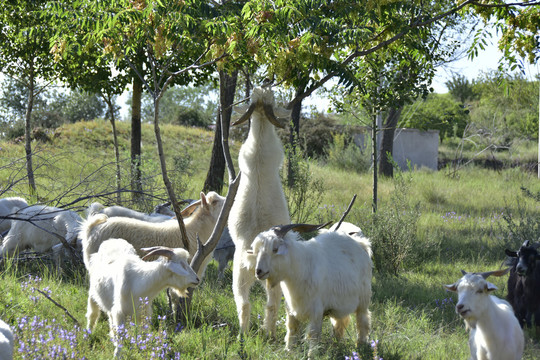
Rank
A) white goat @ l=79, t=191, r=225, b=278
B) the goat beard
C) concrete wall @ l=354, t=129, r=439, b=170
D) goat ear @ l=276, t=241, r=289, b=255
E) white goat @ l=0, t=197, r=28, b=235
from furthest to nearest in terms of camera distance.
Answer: concrete wall @ l=354, t=129, r=439, b=170, white goat @ l=0, t=197, r=28, b=235, white goat @ l=79, t=191, r=225, b=278, the goat beard, goat ear @ l=276, t=241, r=289, b=255

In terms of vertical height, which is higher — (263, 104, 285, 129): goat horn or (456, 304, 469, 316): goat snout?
(263, 104, 285, 129): goat horn

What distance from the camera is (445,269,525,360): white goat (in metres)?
5.10

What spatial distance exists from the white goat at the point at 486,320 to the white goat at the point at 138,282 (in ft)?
7.38

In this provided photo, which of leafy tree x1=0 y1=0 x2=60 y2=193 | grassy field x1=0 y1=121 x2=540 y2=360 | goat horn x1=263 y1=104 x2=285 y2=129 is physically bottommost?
grassy field x1=0 y1=121 x2=540 y2=360

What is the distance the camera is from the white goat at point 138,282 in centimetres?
524

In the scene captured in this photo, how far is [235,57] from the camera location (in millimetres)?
5863

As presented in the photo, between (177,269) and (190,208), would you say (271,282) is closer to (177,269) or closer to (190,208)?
(177,269)

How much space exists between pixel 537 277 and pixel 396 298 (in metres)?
1.64

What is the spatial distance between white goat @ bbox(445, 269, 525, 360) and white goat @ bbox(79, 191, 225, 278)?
9.58 feet

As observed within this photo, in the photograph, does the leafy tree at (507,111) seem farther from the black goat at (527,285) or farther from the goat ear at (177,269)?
the goat ear at (177,269)

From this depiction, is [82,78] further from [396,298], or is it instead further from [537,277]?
[537,277]

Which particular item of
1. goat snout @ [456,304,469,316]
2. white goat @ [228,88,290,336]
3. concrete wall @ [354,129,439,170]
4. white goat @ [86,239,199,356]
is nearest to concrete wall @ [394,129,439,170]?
concrete wall @ [354,129,439,170]

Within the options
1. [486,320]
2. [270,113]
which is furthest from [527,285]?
[270,113]

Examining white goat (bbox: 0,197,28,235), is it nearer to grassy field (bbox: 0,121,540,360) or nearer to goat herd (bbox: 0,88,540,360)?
grassy field (bbox: 0,121,540,360)
